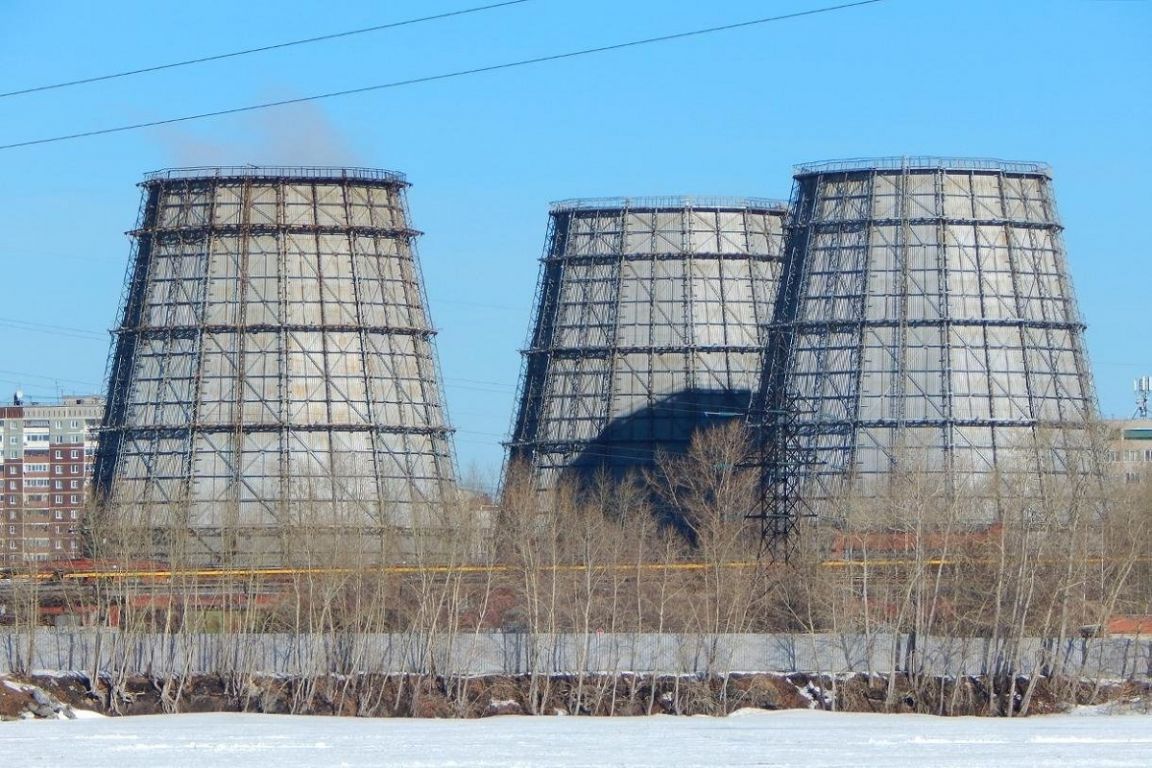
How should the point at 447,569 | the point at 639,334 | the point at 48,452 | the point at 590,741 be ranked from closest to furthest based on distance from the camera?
1. the point at 590,741
2. the point at 447,569
3. the point at 639,334
4. the point at 48,452

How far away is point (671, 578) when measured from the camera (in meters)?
68.2

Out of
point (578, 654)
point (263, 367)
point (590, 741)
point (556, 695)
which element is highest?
point (263, 367)

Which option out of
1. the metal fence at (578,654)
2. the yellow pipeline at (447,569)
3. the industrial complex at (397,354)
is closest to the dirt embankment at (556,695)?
the metal fence at (578,654)

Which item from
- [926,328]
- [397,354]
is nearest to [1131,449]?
[926,328]

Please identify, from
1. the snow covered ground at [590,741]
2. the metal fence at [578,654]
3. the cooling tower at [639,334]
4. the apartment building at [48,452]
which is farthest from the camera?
the apartment building at [48,452]

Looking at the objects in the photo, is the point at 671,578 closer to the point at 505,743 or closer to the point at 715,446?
the point at 715,446

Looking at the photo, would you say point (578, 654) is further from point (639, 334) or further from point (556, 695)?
point (639, 334)

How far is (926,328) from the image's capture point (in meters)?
81.8

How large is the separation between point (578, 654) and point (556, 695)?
148 centimetres

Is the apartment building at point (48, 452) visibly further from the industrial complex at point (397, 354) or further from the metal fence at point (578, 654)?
the metal fence at point (578, 654)

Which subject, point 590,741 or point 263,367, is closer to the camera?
point 590,741

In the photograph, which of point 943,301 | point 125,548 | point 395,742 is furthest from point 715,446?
point 395,742

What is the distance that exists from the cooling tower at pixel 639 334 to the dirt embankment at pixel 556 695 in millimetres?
29863

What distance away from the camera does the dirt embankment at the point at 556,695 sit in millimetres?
58656
